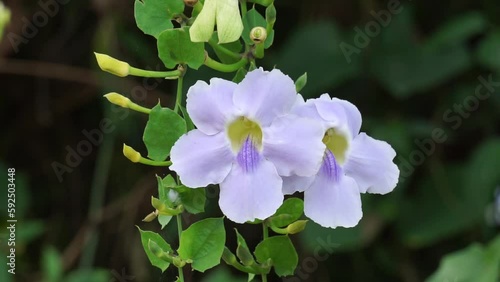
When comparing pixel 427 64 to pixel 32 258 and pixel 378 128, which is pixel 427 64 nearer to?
pixel 378 128

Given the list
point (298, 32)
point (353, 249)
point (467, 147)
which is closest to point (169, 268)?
point (353, 249)

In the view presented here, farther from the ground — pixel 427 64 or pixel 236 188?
pixel 236 188

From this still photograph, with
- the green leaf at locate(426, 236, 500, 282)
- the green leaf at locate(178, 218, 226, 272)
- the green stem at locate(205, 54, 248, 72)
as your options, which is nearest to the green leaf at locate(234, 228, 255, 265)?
the green leaf at locate(178, 218, 226, 272)

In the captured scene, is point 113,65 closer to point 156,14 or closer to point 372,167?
point 156,14

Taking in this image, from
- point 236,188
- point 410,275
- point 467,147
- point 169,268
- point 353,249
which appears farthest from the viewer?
point 467,147

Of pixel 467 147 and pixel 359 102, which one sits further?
pixel 467 147

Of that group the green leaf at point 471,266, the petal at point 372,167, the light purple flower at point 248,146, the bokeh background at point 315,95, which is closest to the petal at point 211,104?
the light purple flower at point 248,146

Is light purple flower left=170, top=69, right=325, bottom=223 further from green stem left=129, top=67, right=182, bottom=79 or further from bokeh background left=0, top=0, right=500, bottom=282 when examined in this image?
bokeh background left=0, top=0, right=500, bottom=282

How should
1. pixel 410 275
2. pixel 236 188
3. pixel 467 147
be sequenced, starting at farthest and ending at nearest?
pixel 467 147, pixel 410 275, pixel 236 188
